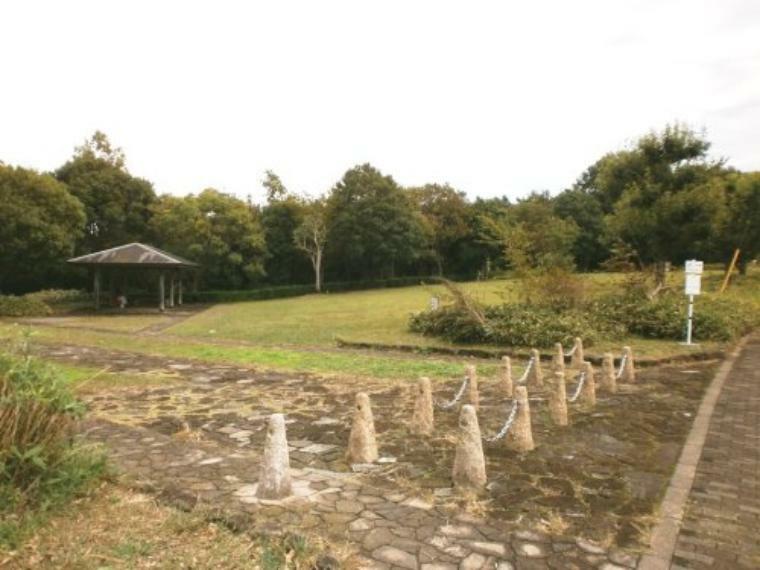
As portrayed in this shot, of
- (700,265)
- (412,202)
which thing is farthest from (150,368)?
(412,202)

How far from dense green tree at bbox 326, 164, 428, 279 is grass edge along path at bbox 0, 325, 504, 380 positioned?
23.1 metres

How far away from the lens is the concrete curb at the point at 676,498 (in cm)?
361

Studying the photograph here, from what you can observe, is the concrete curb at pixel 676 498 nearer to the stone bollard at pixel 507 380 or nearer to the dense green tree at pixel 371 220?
the stone bollard at pixel 507 380

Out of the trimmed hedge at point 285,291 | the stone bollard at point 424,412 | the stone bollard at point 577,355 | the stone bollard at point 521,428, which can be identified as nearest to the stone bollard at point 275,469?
the stone bollard at point 424,412

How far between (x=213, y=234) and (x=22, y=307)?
12.2 metres

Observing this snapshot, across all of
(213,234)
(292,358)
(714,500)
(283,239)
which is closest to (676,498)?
(714,500)

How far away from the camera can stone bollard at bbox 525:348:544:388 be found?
872 cm

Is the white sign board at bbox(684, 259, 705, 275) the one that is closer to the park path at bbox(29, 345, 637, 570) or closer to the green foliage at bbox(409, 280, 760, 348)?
the green foliage at bbox(409, 280, 760, 348)

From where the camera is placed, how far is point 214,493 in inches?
169

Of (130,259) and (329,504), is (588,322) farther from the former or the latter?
(130,259)

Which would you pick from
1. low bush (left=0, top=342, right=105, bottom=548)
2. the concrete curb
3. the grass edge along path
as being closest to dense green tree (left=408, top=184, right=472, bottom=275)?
the grass edge along path

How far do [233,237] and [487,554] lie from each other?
113ft

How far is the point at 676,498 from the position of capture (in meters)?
4.59

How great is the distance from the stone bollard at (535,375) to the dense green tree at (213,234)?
28831 millimetres
